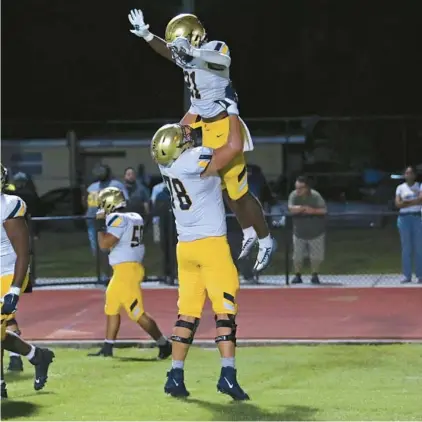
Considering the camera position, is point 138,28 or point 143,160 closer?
point 138,28

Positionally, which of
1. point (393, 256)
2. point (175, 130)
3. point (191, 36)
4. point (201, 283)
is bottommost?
point (393, 256)

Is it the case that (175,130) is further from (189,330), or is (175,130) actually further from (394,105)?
(394,105)

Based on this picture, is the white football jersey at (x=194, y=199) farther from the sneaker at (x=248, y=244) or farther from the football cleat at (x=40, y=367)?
the football cleat at (x=40, y=367)


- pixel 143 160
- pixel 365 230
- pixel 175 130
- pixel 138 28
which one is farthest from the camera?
pixel 143 160

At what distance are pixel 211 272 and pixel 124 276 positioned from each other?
102 inches

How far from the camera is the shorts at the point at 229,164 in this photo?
333 inches

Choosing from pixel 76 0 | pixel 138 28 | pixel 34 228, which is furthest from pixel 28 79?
pixel 138 28

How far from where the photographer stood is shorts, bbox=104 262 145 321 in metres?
10.7

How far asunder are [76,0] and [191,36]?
65.6ft

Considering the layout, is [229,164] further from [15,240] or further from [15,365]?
[15,365]

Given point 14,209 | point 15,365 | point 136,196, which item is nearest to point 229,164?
point 14,209

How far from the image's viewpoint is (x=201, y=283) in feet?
27.9

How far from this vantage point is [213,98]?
27.8 ft

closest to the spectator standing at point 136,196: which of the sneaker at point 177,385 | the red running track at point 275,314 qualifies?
the red running track at point 275,314
